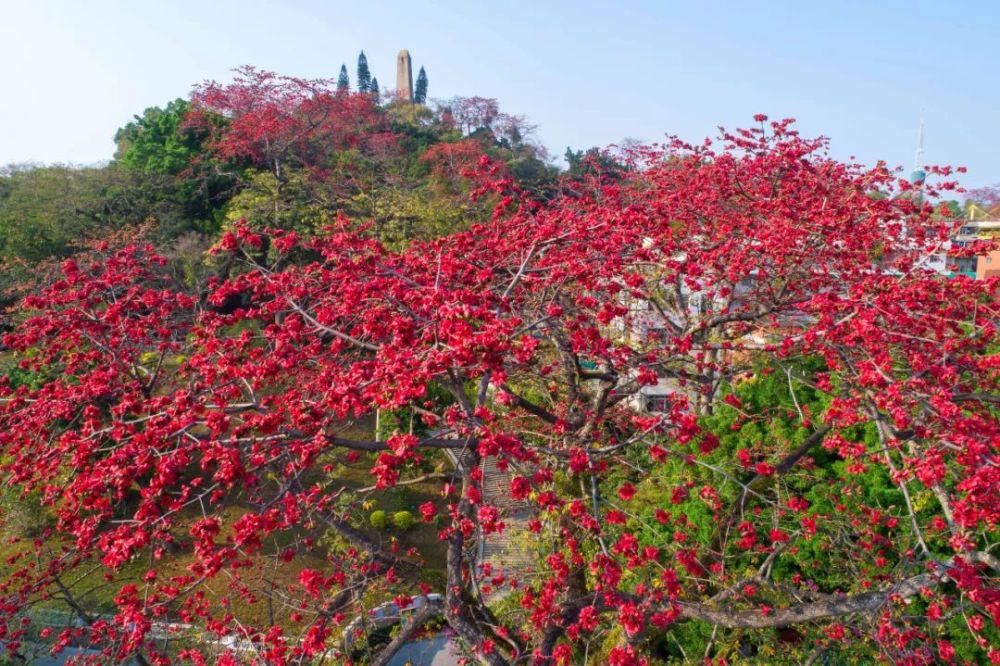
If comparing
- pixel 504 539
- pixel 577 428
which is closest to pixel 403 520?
pixel 504 539

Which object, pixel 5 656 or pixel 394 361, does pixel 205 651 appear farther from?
pixel 394 361

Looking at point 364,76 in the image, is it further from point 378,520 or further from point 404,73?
point 378,520

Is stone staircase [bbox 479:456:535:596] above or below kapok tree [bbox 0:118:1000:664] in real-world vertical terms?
below

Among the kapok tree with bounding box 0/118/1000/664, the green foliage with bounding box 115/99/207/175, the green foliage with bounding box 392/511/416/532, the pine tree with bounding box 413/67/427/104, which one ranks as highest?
the pine tree with bounding box 413/67/427/104

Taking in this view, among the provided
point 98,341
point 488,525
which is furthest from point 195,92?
point 488,525

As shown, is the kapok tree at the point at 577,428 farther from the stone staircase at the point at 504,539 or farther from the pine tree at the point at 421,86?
the pine tree at the point at 421,86

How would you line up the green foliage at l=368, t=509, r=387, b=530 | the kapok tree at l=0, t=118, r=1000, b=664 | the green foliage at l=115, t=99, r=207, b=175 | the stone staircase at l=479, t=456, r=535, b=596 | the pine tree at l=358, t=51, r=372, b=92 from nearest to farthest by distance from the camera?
the kapok tree at l=0, t=118, r=1000, b=664 < the stone staircase at l=479, t=456, r=535, b=596 < the green foliage at l=368, t=509, r=387, b=530 < the green foliage at l=115, t=99, r=207, b=175 < the pine tree at l=358, t=51, r=372, b=92

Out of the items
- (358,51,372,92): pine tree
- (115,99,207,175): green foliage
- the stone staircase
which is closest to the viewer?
the stone staircase

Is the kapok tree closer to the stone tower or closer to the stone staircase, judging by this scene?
the stone staircase

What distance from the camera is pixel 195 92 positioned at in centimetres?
1908

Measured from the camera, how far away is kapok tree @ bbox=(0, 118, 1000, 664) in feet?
10.00

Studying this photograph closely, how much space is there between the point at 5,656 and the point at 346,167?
1509cm

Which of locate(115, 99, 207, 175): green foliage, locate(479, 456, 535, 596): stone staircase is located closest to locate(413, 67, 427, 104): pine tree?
locate(115, 99, 207, 175): green foliage

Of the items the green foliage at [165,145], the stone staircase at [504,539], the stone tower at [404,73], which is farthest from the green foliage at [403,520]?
the stone tower at [404,73]
